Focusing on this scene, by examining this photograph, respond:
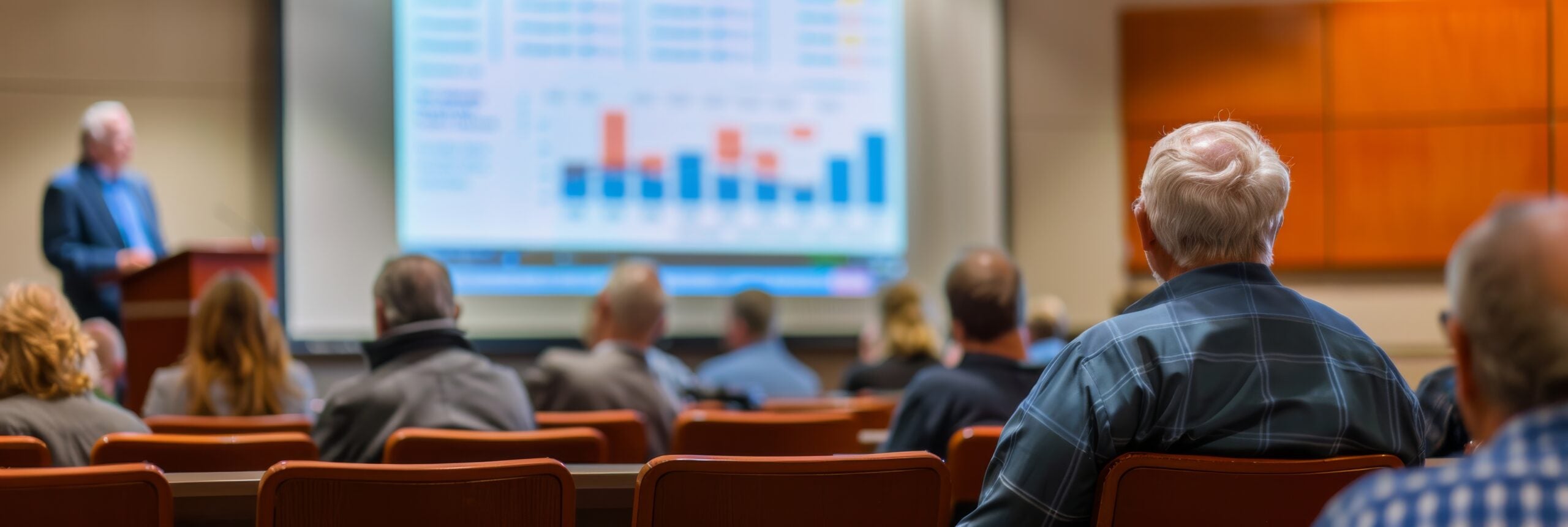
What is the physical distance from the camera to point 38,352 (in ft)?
8.00

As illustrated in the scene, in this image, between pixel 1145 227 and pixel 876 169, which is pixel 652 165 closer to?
pixel 876 169

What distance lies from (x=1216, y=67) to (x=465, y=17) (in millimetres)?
4366

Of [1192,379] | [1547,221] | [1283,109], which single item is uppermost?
[1283,109]

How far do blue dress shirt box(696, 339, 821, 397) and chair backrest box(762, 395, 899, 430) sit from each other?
661 millimetres

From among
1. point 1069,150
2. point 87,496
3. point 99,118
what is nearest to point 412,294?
point 87,496

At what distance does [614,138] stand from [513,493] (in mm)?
4875

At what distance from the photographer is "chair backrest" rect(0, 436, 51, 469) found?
81.8 inches

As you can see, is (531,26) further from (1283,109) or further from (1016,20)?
(1283,109)

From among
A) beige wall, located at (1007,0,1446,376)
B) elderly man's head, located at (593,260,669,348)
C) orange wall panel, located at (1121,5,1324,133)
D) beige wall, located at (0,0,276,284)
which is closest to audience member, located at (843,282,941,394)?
elderly man's head, located at (593,260,669,348)

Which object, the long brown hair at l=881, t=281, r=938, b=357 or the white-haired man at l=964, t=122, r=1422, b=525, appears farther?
the long brown hair at l=881, t=281, r=938, b=357

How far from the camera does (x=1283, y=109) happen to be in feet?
23.3

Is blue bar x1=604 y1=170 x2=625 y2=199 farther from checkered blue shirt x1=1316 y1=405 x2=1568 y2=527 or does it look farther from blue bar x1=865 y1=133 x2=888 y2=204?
checkered blue shirt x1=1316 y1=405 x2=1568 y2=527

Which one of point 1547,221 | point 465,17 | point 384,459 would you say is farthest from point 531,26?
point 1547,221

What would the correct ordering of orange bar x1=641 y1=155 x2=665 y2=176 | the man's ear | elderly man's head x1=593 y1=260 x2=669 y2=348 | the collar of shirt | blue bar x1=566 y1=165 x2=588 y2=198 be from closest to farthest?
1. the collar of shirt
2. the man's ear
3. elderly man's head x1=593 y1=260 x2=669 y2=348
4. blue bar x1=566 y1=165 x2=588 y2=198
5. orange bar x1=641 y1=155 x2=665 y2=176
